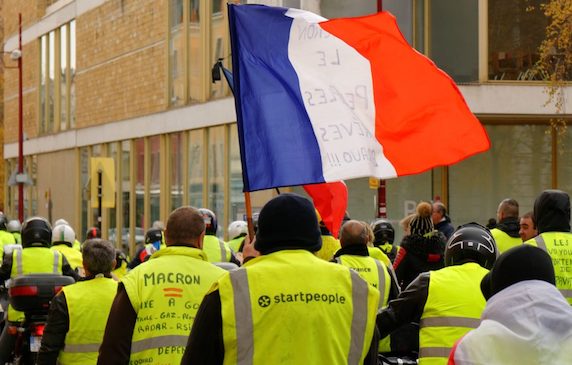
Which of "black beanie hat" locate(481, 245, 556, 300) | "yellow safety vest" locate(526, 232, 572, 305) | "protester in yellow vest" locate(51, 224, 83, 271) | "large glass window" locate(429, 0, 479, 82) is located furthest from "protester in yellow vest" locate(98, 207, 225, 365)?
"large glass window" locate(429, 0, 479, 82)

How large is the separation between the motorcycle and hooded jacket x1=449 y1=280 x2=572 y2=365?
6.68 meters

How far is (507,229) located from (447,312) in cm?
503

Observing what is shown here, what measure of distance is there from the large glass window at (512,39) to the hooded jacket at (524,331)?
26757 mm

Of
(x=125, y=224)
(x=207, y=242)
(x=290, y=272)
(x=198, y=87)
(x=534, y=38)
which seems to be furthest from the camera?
(x=125, y=224)

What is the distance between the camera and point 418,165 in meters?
8.66

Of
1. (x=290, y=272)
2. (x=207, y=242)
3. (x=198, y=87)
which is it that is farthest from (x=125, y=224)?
(x=290, y=272)

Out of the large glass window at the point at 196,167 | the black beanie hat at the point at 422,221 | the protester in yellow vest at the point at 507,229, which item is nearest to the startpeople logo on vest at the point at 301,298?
the protester in yellow vest at the point at 507,229

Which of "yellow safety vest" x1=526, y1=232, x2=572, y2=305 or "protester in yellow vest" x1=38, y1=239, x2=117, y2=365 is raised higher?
"yellow safety vest" x1=526, y1=232, x2=572, y2=305

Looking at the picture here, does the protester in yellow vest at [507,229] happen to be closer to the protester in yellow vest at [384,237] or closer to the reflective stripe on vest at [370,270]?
the reflective stripe on vest at [370,270]

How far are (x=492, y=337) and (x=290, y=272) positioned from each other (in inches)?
37.3

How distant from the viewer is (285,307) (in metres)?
5.25

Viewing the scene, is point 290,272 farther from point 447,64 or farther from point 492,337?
point 447,64

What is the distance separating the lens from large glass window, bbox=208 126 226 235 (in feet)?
122

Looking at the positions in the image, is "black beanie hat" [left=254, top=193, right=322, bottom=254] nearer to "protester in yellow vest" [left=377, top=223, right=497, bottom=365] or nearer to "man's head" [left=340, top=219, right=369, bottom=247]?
"protester in yellow vest" [left=377, top=223, right=497, bottom=365]
